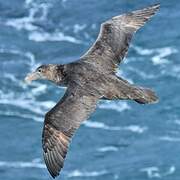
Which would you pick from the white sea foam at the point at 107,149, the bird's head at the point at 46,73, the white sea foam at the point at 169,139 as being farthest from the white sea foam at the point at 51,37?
the bird's head at the point at 46,73

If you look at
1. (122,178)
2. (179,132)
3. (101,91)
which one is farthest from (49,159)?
(179,132)

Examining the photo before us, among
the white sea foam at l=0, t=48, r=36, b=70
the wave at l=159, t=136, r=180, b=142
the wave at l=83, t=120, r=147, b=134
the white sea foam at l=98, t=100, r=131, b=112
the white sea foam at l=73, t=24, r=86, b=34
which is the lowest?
the wave at l=159, t=136, r=180, b=142

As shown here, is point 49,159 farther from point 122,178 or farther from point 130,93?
point 122,178

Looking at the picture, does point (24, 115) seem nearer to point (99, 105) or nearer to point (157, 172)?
point (99, 105)

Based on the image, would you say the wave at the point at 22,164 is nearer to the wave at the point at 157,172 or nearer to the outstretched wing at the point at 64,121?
the wave at the point at 157,172

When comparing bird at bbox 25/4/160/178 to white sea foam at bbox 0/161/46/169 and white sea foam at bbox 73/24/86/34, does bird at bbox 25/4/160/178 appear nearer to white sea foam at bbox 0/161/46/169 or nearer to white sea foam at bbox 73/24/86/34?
white sea foam at bbox 0/161/46/169

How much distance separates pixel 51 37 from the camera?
5500cm

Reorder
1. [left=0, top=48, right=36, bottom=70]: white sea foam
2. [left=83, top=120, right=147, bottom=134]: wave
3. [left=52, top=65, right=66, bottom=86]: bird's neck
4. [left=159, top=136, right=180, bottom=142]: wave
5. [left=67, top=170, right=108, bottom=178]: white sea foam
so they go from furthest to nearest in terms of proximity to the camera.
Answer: [left=0, top=48, right=36, bottom=70]: white sea foam → [left=83, top=120, right=147, bottom=134]: wave → [left=159, top=136, right=180, bottom=142]: wave → [left=67, top=170, right=108, bottom=178]: white sea foam → [left=52, top=65, right=66, bottom=86]: bird's neck

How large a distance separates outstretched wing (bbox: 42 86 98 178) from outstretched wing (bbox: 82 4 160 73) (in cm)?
145

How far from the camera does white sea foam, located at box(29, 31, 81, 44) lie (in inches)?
2154

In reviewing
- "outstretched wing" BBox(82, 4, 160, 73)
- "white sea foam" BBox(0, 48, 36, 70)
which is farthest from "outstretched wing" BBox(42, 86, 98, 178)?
"white sea foam" BBox(0, 48, 36, 70)

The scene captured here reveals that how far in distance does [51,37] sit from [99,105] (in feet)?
21.7

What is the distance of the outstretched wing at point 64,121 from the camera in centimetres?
2105

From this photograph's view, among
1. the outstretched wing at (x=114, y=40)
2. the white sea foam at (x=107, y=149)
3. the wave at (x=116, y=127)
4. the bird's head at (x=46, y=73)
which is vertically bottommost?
the white sea foam at (x=107, y=149)
